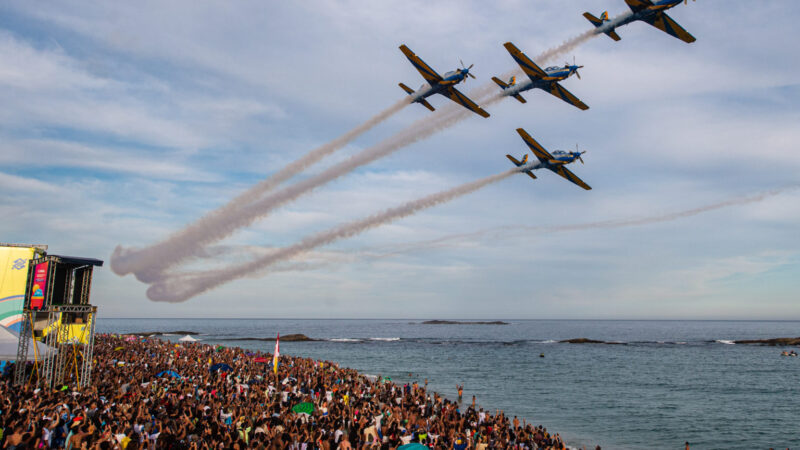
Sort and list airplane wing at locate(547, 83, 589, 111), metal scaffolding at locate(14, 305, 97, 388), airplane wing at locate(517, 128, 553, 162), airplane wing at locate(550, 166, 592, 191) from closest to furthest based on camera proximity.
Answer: metal scaffolding at locate(14, 305, 97, 388), airplane wing at locate(547, 83, 589, 111), airplane wing at locate(517, 128, 553, 162), airplane wing at locate(550, 166, 592, 191)

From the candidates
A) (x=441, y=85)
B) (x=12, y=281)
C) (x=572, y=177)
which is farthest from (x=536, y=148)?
(x=12, y=281)

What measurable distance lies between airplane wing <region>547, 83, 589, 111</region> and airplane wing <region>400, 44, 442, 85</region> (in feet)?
31.2

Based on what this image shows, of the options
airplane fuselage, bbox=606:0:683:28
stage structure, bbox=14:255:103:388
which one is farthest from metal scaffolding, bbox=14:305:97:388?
airplane fuselage, bbox=606:0:683:28

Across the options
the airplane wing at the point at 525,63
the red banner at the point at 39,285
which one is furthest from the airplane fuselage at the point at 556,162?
the red banner at the point at 39,285

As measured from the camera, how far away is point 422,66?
38031 mm

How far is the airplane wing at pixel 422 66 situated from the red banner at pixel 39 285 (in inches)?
1106

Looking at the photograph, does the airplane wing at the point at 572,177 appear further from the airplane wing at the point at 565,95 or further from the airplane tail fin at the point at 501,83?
the airplane tail fin at the point at 501,83

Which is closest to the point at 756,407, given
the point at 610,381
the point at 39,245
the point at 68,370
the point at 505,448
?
the point at 610,381

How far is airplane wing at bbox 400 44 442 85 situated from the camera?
37969 mm

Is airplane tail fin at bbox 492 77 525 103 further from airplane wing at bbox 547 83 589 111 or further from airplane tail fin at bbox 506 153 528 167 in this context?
airplane tail fin at bbox 506 153 528 167

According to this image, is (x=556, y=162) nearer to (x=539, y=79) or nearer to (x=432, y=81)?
(x=539, y=79)

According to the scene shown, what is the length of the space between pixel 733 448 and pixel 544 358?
48314 millimetres

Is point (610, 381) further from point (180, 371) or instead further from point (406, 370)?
point (180, 371)

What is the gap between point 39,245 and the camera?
3309 centimetres
